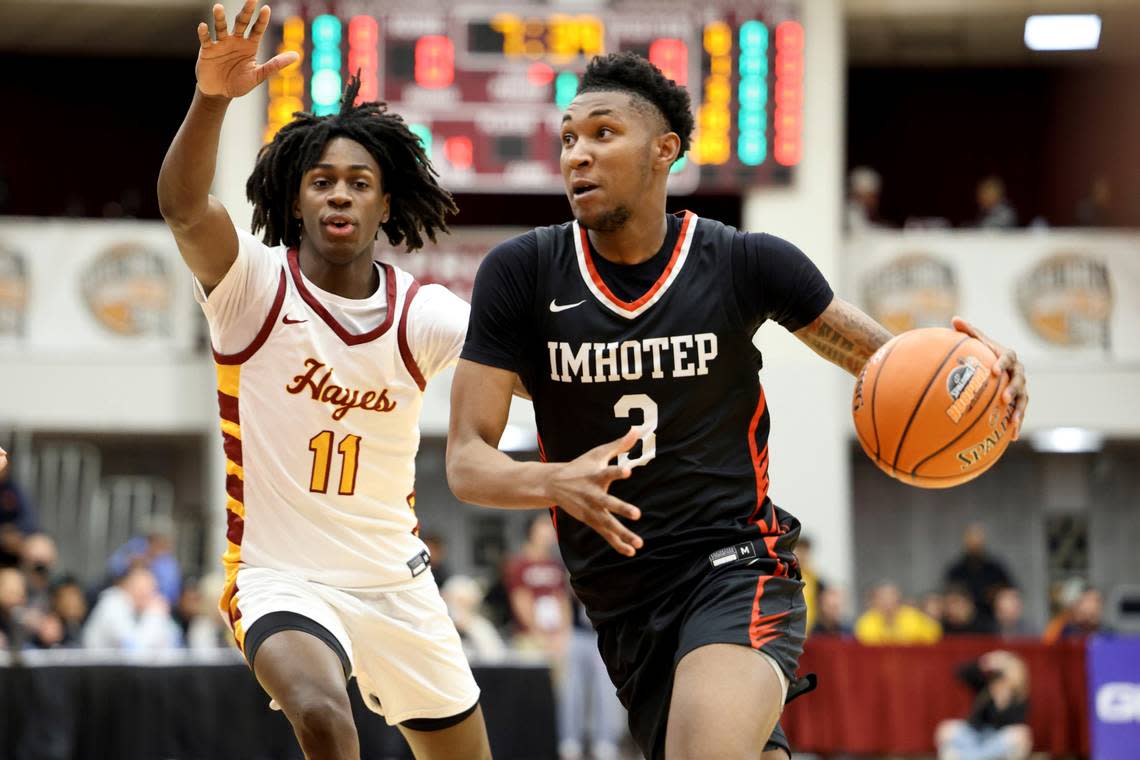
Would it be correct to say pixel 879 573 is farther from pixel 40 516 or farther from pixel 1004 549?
pixel 40 516

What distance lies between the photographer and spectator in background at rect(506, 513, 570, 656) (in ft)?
45.5

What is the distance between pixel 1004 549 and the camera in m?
21.1

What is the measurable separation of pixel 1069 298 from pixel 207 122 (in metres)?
15.1

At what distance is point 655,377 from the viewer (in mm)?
4809

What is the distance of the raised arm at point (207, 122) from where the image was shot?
16.7 feet

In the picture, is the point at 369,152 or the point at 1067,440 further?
the point at 1067,440

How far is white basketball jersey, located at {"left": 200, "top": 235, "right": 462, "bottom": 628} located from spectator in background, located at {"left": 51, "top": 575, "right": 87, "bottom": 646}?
727 centimetres

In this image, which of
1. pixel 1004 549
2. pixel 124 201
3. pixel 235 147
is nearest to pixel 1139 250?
pixel 1004 549

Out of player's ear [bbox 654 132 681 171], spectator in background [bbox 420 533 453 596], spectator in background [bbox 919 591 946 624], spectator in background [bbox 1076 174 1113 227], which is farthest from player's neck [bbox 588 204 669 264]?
spectator in background [bbox 1076 174 1113 227]

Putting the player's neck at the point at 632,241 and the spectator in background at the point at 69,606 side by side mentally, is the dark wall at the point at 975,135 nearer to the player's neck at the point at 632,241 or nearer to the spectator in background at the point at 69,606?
the spectator in background at the point at 69,606

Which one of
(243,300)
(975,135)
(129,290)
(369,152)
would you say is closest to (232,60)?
(243,300)

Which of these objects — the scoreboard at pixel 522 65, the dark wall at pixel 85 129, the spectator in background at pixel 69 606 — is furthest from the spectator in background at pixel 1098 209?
the spectator in background at pixel 69 606

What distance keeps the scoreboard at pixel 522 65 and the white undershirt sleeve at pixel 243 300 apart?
1070cm

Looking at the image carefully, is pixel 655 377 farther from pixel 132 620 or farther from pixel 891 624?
pixel 891 624
